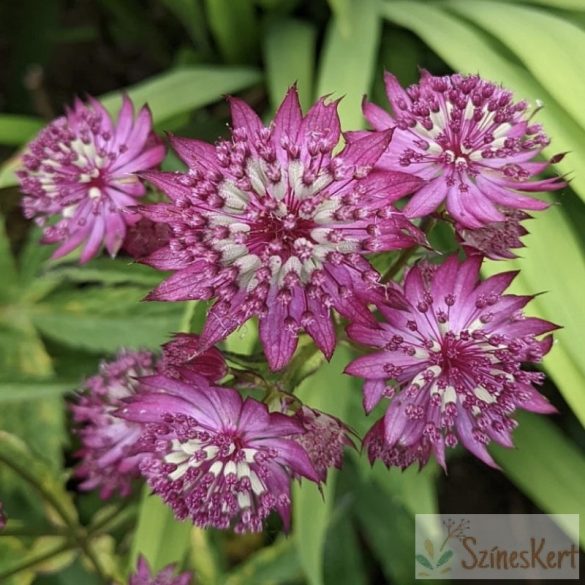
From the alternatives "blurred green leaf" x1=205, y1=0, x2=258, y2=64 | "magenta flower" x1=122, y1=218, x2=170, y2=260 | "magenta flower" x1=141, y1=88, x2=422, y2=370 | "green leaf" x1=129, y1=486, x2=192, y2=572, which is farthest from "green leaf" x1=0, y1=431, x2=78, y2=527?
"blurred green leaf" x1=205, y1=0, x2=258, y2=64

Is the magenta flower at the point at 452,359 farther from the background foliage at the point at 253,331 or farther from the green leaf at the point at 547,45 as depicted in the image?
the green leaf at the point at 547,45

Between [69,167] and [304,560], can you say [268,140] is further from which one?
[304,560]

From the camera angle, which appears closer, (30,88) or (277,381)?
(277,381)

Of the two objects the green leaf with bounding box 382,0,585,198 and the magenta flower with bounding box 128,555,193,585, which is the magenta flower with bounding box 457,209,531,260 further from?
the magenta flower with bounding box 128,555,193,585

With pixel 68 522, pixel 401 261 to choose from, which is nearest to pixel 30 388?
pixel 68 522

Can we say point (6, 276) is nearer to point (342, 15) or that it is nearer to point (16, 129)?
point (16, 129)

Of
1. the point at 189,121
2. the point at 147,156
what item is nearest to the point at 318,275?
the point at 147,156
